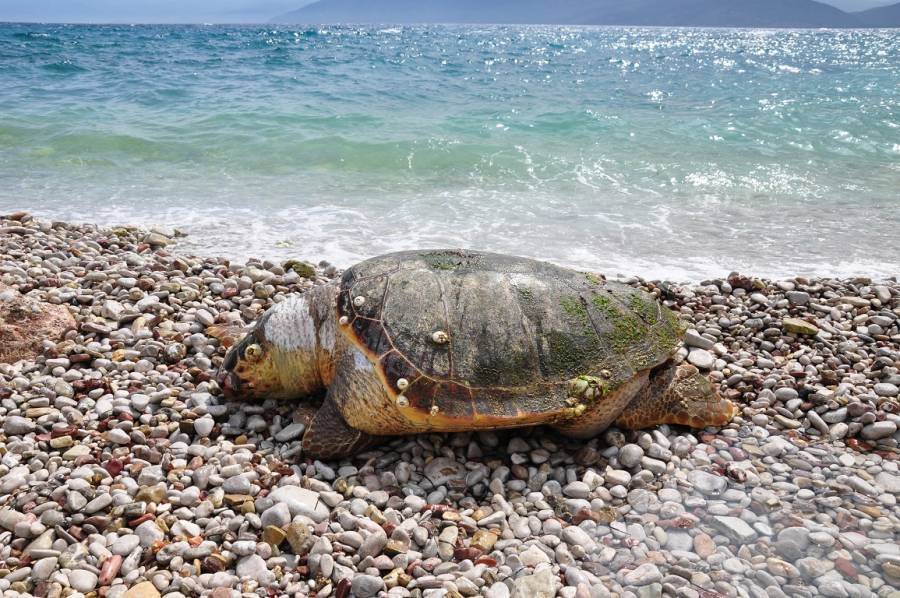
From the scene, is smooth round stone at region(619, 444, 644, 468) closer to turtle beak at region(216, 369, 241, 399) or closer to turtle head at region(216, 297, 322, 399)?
turtle head at region(216, 297, 322, 399)

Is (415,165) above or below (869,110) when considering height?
below

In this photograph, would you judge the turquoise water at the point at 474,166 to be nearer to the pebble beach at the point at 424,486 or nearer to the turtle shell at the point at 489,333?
the pebble beach at the point at 424,486

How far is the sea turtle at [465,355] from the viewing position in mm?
3553

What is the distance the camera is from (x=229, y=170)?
10.9 meters

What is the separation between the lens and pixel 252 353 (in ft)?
13.0

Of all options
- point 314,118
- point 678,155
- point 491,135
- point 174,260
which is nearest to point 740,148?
point 678,155

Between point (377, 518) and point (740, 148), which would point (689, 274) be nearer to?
point (377, 518)

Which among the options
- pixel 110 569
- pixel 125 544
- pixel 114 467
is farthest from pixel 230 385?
pixel 110 569

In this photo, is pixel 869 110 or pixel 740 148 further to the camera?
pixel 869 110

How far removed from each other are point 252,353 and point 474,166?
810cm

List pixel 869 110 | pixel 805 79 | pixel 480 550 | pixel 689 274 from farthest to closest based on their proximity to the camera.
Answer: pixel 805 79
pixel 869 110
pixel 689 274
pixel 480 550

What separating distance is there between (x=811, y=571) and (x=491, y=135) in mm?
12073

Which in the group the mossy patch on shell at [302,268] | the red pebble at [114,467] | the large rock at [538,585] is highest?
the mossy patch on shell at [302,268]

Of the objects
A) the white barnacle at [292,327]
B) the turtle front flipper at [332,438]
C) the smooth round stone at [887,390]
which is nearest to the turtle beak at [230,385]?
the white barnacle at [292,327]
